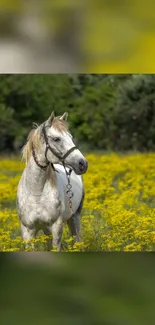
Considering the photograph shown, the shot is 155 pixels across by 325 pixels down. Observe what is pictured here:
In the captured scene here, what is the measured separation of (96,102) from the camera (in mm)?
4375

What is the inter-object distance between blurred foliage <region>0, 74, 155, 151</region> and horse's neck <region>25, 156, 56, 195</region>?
20.5 inches

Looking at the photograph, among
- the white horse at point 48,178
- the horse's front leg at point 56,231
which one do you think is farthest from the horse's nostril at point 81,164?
the horse's front leg at point 56,231

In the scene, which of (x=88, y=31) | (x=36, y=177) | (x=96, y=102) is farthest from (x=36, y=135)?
A: (x=96, y=102)

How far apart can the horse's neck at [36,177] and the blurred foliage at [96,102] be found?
1.71 ft

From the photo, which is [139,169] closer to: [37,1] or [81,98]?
[81,98]

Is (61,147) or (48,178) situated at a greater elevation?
(61,147)

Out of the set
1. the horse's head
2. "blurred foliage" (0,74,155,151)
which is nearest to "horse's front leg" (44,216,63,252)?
the horse's head

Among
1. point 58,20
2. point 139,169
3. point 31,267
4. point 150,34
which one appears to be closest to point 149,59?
point 150,34

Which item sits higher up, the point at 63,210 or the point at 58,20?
the point at 58,20

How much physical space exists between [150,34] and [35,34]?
62 cm

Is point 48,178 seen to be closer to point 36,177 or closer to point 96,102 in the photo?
point 36,177

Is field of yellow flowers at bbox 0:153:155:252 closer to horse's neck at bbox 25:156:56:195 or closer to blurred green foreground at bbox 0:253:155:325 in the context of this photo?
blurred green foreground at bbox 0:253:155:325

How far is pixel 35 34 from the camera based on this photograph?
3891mm

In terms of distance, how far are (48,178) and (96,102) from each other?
78 cm
